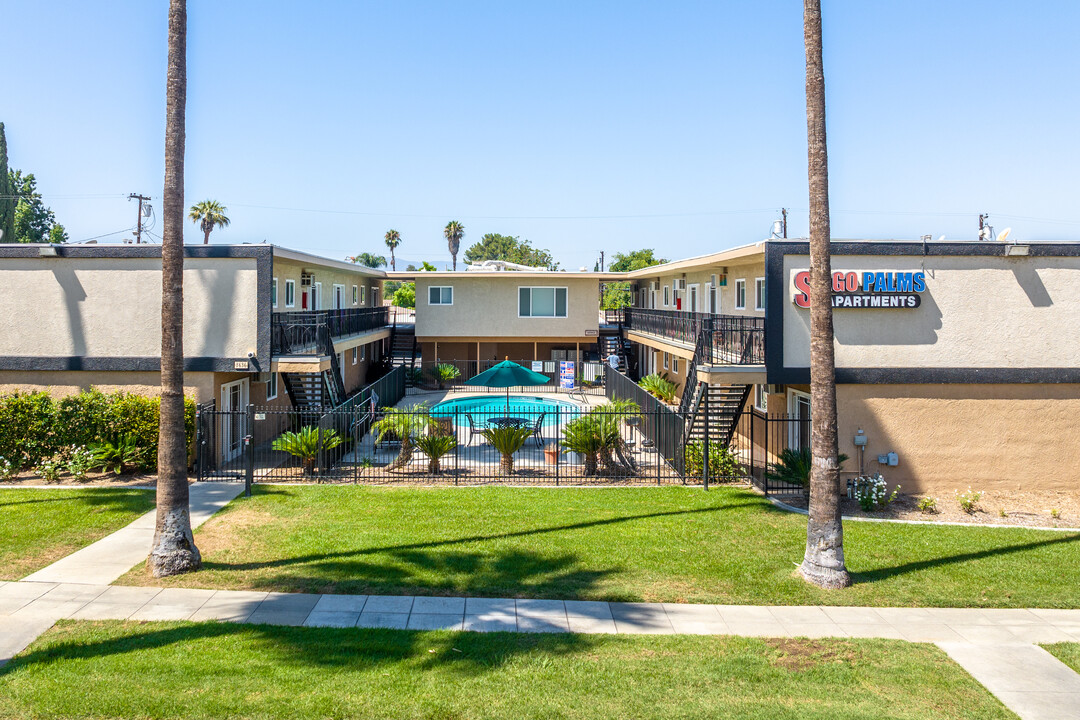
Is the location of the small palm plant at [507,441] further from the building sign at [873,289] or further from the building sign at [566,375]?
the building sign at [566,375]

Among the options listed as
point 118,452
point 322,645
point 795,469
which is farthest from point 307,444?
point 795,469

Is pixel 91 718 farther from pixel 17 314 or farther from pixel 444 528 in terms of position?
pixel 17 314

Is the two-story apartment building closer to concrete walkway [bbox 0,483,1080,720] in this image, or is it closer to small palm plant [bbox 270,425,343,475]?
small palm plant [bbox 270,425,343,475]

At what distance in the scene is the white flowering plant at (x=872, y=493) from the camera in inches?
655

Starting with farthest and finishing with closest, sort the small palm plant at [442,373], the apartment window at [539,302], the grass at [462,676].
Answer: the apartment window at [539,302], the small palm plant at [442,373], the grass at [462,676]

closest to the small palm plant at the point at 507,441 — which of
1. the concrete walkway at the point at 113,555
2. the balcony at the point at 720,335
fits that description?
the balcony at the point at 720,335

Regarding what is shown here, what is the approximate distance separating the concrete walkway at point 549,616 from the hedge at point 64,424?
6602 millimetres

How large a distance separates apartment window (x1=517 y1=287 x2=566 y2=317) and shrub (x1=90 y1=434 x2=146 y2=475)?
21.5 metres

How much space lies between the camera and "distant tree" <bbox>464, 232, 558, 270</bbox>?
105250mm

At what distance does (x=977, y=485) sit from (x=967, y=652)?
31.2 ft

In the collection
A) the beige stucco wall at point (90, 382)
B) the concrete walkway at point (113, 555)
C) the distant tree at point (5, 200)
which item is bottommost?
the concrete walkway at point (113, 555)

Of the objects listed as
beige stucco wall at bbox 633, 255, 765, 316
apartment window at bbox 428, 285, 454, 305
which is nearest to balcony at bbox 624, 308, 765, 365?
beige stucco wall at bbox 633, 255, 765, 316

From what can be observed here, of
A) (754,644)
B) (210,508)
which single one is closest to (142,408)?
(210,508)

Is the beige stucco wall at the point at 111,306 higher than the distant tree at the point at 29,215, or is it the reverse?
the distant tree at the point at 29,215
